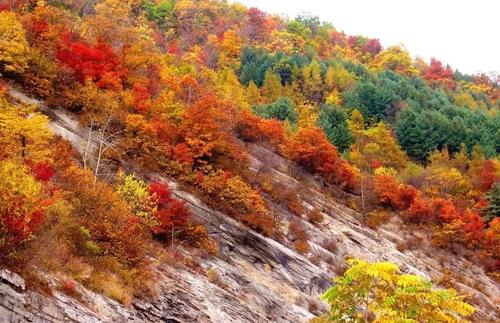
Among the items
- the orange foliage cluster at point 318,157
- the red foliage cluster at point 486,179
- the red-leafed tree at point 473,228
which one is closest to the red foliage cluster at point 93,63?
the orange foliage cluster at point 318,157

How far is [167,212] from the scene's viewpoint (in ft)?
91.4

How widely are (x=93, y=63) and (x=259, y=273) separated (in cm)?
2159

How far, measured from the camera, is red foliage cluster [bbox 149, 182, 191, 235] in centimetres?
2742

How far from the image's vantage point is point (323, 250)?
118 feet

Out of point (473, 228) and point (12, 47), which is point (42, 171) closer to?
point (12, 47)

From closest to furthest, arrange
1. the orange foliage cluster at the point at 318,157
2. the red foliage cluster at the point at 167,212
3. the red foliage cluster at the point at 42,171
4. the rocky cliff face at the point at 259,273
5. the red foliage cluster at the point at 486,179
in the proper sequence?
1. the rocky cliff face at the point at 259,273
2. the red foliage cluster at the point at 42,171
3. the red foliage cluster at the point at 167,212
4. the orange foliage cluster at the point at 318,157
5. the red foliage cluster at the point at 486,179

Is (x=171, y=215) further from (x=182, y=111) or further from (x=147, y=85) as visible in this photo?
(x=147, y=85)

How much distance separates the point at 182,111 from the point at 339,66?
2406 inches

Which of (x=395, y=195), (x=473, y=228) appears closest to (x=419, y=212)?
(x=395, y=195)

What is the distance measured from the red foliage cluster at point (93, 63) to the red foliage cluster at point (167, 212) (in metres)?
12.4

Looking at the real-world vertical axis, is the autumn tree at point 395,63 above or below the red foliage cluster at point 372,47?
below

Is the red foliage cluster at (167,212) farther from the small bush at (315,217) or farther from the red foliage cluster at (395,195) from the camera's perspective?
the red foliage cluster at (395,195)

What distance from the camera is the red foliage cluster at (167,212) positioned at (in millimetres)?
27422

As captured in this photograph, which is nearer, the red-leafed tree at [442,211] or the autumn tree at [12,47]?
the autumn tree at [12,47]
